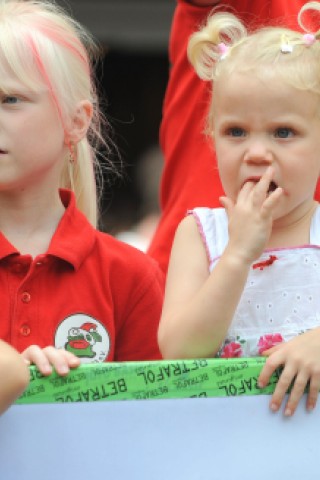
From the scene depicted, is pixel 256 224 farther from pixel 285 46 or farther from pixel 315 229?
pixel 285 46

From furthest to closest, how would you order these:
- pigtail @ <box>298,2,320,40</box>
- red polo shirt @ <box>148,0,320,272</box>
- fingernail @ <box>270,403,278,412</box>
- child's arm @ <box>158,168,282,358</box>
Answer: red polo shirt @ <box>148,0,320,272</box>, pigtail @ <box>298,2,320,40</box>, child's arm @ <box>158,168,282,358</box>, fingernail @ <box>270,403,278,412</box>

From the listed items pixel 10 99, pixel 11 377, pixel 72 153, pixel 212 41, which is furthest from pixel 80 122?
pixel 11 377

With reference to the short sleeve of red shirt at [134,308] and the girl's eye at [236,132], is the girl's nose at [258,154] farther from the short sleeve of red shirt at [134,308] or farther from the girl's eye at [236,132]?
the short sleeve of red shirt at [134,308]

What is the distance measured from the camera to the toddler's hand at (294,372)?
1.73m

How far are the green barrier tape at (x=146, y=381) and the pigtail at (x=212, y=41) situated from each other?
731 millimetres

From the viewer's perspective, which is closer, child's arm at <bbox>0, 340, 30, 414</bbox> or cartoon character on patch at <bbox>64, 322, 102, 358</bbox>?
child's arm at <bbox>0, 340, 30, 414</bbox>

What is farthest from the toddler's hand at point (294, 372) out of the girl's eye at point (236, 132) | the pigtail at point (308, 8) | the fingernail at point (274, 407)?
the pigtail at point (308, 8)

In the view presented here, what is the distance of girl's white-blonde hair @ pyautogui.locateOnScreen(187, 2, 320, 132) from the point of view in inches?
81.9

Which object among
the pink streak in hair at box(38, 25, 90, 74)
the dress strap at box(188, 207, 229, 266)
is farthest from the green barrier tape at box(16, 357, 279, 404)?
the pink streak in hair at box(38, 25, 90, 74)

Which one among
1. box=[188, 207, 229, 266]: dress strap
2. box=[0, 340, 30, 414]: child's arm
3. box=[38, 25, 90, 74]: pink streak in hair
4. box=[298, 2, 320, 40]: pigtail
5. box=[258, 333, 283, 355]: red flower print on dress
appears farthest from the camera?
box=[38, 25, 90, 74]: pink streak in hair

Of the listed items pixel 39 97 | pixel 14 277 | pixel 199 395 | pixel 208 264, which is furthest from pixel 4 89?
pixel 199 395

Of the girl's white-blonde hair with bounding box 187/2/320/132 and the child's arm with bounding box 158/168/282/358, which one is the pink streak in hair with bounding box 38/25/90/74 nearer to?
the girl's white-blonde hair with bounding box 187/2/320/132

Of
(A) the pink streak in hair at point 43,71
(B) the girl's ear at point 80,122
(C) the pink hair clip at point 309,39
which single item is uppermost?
(C) the pink hair clip at point 309,39

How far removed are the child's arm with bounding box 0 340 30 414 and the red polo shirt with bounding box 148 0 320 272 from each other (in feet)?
3.71
